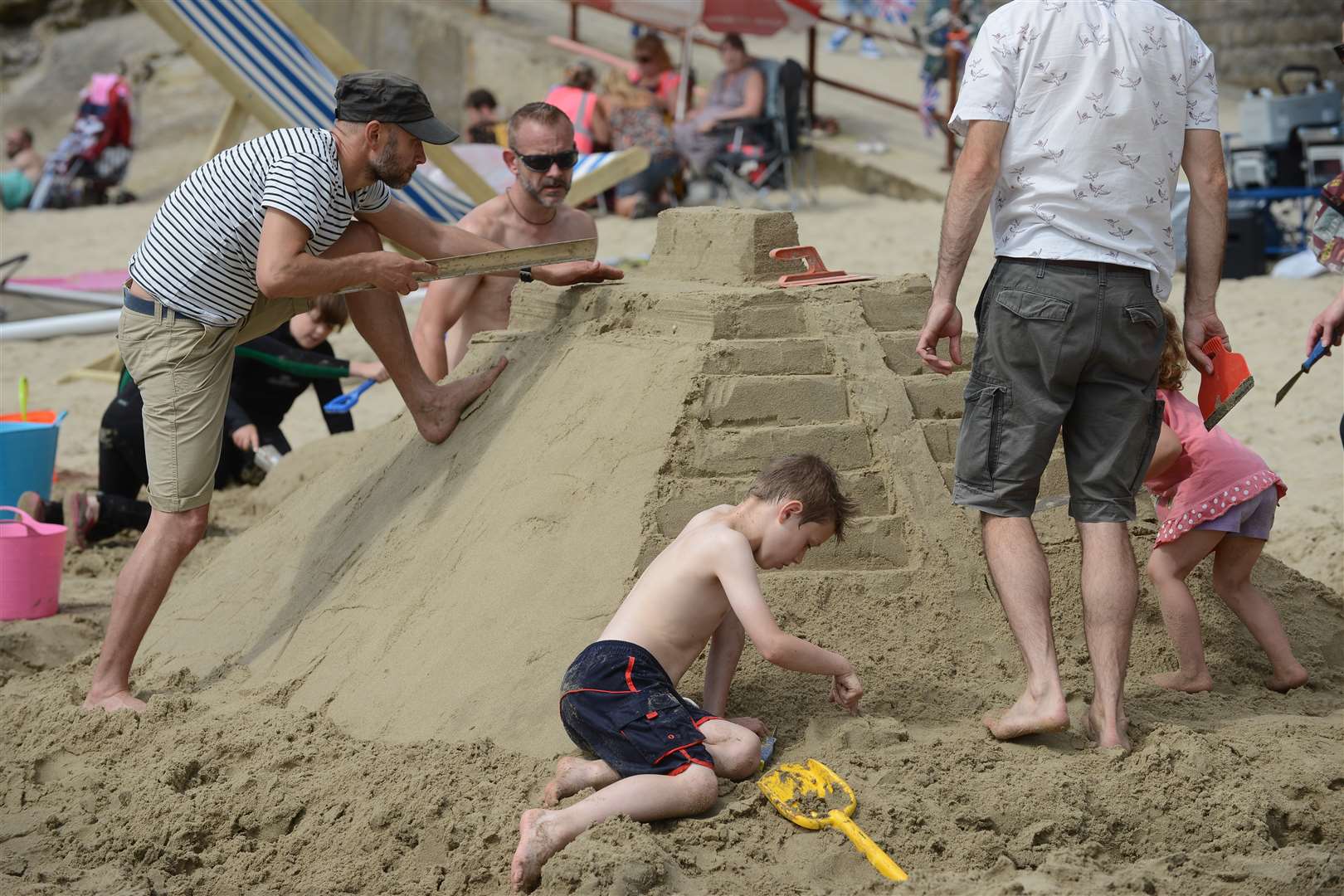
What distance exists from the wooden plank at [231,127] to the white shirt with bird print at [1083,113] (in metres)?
5.77

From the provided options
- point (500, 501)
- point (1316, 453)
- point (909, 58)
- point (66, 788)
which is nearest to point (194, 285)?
point (500, 501)

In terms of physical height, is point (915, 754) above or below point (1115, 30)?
below

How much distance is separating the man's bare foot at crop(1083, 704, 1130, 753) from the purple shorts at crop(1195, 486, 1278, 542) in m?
0.83

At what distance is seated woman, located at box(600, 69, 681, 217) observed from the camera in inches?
473

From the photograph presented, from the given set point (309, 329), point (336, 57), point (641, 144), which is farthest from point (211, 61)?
point (641, 144)

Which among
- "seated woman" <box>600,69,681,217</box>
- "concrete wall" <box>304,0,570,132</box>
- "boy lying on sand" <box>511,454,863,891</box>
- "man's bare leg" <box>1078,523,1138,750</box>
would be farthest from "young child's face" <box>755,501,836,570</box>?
"concrete wall" <box>304,0,570,132</box>

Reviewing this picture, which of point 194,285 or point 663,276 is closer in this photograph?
point 194,285

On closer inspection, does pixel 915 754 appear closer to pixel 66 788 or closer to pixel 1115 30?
pixel 1115 30

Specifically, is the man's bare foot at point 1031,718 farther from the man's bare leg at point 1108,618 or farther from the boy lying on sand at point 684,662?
the boy lying on sand at point 684,662

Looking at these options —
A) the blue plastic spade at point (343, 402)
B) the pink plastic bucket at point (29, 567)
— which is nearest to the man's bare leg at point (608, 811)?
the pink plastic bucket at point (29, 567)

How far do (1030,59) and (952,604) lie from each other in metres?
1.34

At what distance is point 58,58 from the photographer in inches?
773

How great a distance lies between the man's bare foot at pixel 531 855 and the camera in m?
2.79

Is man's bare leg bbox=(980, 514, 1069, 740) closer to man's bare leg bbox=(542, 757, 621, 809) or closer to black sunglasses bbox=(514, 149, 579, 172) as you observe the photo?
man's bare leg bbox=(542, 757, 621, 809)
